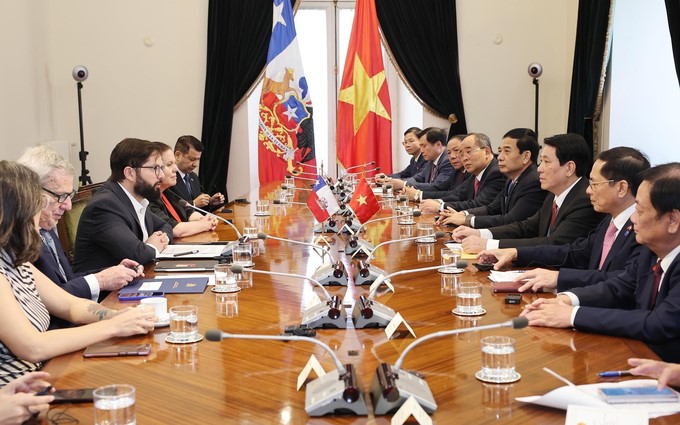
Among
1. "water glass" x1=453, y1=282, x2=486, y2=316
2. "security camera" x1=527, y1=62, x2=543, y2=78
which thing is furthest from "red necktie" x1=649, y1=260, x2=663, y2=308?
"security camera" x1=527, y1=62, x2=543, y2=78

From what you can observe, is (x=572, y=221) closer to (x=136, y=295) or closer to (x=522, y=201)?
(x=522, y=201)

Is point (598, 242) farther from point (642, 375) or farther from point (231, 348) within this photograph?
point (231, 348)

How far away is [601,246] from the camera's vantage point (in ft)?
10.8

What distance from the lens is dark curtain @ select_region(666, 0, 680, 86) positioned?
18.1 feet

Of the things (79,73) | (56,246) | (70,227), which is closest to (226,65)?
(79,73)

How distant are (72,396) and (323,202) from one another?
2504 mm

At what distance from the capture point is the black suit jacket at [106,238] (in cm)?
355

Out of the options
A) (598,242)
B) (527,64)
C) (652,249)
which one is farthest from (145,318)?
A: (527,64)

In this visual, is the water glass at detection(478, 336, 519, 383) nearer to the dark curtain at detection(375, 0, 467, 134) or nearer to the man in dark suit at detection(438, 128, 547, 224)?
the man in dark suit at detection(438, 128, 547, 224)

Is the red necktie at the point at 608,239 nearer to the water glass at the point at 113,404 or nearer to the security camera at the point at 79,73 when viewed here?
the water glass at the point at 113,404

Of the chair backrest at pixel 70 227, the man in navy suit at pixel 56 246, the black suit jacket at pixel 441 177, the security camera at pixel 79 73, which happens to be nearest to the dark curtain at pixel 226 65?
the security camera at pixel 79 73

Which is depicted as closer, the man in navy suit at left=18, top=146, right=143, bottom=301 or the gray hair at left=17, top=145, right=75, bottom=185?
the man in navy suit at left=18, top=146, right=143, bottom=301

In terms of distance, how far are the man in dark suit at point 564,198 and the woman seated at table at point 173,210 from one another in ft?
5.34

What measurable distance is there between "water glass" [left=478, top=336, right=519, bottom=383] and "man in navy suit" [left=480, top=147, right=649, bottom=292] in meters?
0.97
